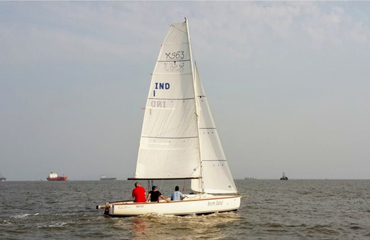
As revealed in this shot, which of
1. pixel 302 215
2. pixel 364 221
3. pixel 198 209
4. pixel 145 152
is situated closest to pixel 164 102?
pixel 145 152

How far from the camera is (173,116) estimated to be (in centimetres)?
2653

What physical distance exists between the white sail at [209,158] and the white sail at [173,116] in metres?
0.81

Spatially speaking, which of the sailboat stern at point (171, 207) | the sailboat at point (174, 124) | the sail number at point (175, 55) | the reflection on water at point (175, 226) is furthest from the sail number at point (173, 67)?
the reflection on water at point (175, 226)

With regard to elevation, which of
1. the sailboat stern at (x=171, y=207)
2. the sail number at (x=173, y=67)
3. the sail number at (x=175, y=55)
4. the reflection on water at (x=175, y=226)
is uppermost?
the sail number at (x=175, y=55)

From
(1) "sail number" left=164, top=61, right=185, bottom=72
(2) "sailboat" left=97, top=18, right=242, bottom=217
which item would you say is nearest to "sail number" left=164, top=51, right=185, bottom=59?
(2) "sailboat" left=97, top=18, right=242, bottom=217

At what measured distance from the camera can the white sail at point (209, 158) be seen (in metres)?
27.0

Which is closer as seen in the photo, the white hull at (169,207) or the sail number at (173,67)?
the white hull at (169,207)

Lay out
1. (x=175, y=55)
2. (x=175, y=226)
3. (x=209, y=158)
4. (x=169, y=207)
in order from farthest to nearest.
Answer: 1. (x=209, y=158)
2. (x=175, y=55)
3. (x=169, y=207)
4. (x=175, y=226)

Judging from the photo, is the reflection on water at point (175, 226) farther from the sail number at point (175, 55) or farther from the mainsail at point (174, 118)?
the sail number at point (175, 55)

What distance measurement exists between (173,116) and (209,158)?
3432 mm

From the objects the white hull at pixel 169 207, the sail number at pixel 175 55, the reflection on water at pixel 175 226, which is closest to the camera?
the reflection on water at pixel 175 226

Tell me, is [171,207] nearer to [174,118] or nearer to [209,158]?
[209,158]

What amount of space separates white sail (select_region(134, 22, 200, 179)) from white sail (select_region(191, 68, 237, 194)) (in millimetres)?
811

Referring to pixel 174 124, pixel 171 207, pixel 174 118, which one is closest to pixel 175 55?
pixel 174 118
